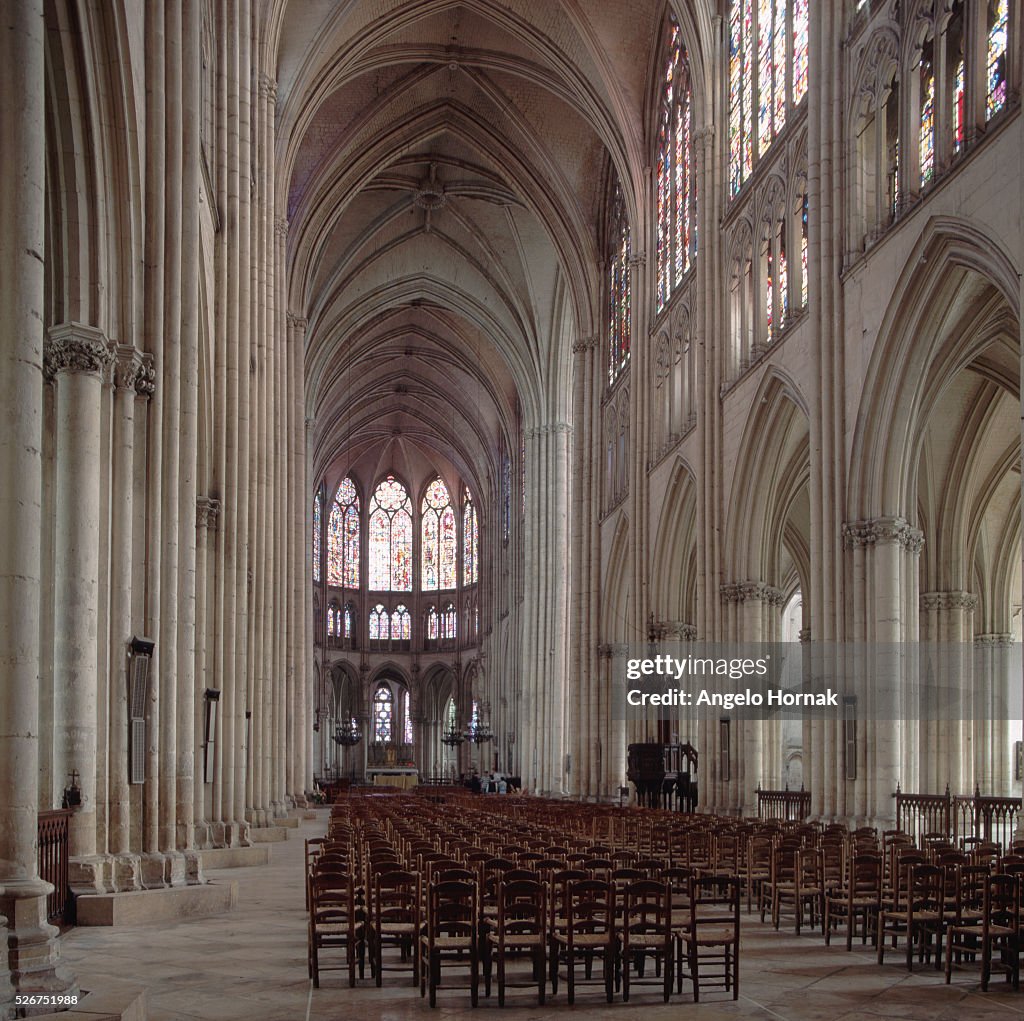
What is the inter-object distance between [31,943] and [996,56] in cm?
1731

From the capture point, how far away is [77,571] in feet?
43.4

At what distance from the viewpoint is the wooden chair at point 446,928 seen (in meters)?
9.09

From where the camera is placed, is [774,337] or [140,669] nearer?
[140,669]

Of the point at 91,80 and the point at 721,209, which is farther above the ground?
the point at 721,209

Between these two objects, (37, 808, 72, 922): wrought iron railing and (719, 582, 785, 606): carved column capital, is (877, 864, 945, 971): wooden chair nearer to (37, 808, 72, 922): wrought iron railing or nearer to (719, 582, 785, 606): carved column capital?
(37, 808, 72, 922): wrought iron railing

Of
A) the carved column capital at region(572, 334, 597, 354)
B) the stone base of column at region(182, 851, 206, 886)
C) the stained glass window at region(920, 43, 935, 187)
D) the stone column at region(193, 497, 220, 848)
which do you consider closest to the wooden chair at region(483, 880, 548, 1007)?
the stone base of column at region(182, 851, 206, 886)

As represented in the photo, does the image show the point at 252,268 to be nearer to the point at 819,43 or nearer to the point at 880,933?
the point at 819,43

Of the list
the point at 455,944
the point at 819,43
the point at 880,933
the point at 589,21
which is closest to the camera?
the point at 455,944

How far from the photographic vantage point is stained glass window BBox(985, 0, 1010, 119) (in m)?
18.5

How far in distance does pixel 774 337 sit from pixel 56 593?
715 inches

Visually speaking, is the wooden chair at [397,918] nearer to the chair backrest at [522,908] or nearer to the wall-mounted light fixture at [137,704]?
the chair backrest at [522,908]

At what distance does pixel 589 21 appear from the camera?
125 feet

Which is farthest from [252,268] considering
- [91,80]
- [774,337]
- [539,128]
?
[539,128]

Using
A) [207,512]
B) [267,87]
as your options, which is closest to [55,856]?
[207,512]
